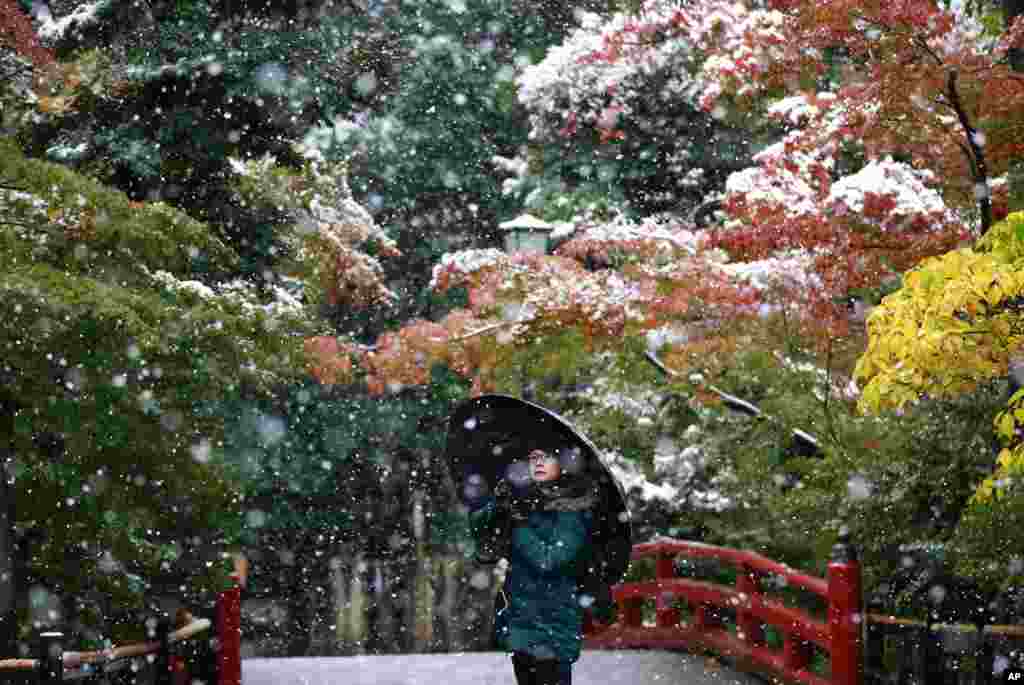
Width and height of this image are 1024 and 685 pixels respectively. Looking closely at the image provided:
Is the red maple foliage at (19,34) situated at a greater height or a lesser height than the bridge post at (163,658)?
greater

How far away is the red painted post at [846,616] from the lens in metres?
10.1

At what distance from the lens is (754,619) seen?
40.5 feet

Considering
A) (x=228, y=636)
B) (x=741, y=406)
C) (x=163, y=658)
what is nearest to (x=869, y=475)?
(x=741, y=406)

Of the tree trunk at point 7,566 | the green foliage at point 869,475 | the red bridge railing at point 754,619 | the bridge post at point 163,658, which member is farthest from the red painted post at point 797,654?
the tree trunk at point 7,566

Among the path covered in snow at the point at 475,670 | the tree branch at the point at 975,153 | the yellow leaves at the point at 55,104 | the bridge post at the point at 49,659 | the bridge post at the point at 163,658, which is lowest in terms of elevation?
the path covered in snow at the point at 475,670

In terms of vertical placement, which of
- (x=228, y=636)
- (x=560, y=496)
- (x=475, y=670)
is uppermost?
(x=560, y=496)

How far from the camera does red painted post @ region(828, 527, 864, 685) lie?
33.0ft

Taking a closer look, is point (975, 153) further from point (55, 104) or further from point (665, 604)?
point (55, 104)

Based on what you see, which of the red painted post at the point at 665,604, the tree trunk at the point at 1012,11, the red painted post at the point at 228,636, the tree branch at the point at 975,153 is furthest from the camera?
the red painted post at the point at 665,604

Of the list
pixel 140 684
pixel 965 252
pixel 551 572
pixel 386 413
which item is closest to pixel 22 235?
pixel 140 684

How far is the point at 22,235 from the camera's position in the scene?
9578mm

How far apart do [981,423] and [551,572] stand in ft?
19.1

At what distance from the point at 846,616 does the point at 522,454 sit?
358 cm

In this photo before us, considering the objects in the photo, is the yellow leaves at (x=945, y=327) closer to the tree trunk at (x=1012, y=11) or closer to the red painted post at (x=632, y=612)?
the tree trunk at (x=1012, y=11)
